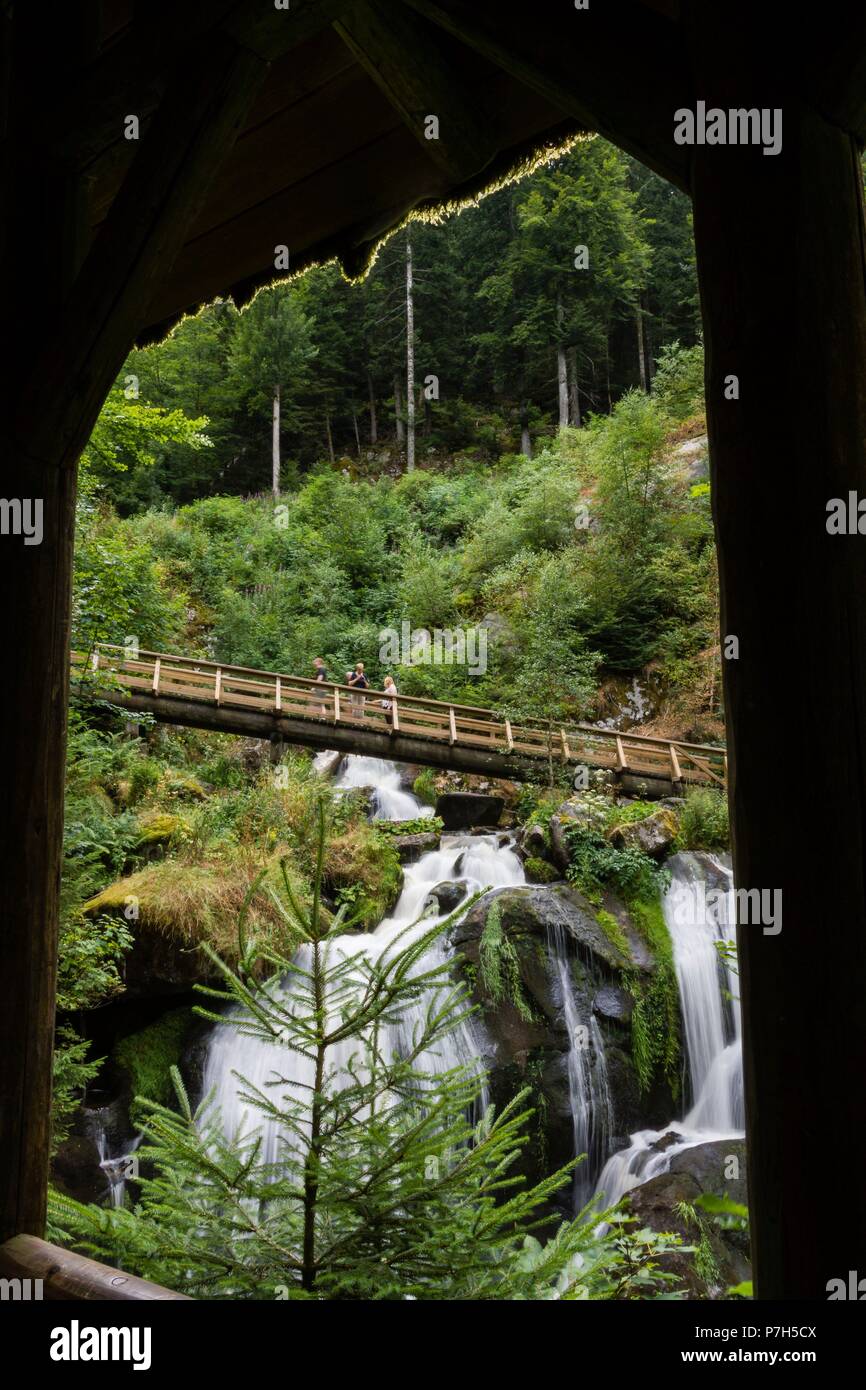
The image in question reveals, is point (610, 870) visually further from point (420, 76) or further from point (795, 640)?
point (795, 640)

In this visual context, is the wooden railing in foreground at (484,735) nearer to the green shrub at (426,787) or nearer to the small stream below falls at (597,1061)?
the green shrub at (426,787)

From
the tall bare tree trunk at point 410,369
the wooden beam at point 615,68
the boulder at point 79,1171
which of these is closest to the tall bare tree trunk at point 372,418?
the tall bare tree trunk at point 410,369

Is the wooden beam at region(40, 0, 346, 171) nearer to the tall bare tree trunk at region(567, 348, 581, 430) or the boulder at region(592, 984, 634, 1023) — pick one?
the boulder at region(592, 984, 634, 1023)

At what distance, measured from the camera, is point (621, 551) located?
16.8 meters

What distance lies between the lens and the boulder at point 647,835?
33.7ft

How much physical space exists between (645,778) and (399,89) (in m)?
10.8

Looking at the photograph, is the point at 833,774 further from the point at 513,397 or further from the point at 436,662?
the point at 513,397
